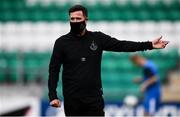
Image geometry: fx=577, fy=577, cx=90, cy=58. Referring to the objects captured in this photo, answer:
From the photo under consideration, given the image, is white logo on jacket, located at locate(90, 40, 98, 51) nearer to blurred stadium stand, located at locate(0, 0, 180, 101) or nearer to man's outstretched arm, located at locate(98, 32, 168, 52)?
man's outstretched arm, located at locate(98, 32, 168, 52)

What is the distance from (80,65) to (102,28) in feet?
31.3

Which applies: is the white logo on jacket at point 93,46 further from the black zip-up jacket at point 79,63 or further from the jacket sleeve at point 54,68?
the jacket sleeve at point 54,68

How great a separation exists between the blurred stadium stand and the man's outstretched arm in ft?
26.4

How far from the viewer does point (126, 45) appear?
484 cm

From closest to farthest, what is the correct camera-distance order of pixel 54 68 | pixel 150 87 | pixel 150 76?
pixel 54 68 < pixel 150 76 < pixel 150 87

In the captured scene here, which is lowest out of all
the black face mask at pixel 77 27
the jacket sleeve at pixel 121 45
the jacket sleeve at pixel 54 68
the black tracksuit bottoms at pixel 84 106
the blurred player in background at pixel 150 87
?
the blurred player in background at pixel 150 87

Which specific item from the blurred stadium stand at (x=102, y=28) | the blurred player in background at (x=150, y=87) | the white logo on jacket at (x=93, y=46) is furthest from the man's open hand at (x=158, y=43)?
the blurred stadium stand at (x=102, y=28)

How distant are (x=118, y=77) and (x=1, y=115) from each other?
208 inches

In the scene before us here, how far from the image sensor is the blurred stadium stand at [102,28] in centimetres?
1333

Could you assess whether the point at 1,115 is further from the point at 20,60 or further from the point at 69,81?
the point at 20,60

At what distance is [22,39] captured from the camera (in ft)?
47.1

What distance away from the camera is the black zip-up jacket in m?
4.67

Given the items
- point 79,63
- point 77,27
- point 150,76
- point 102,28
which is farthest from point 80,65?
point 102,28

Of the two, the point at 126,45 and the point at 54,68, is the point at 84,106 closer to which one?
the point at 54,68
